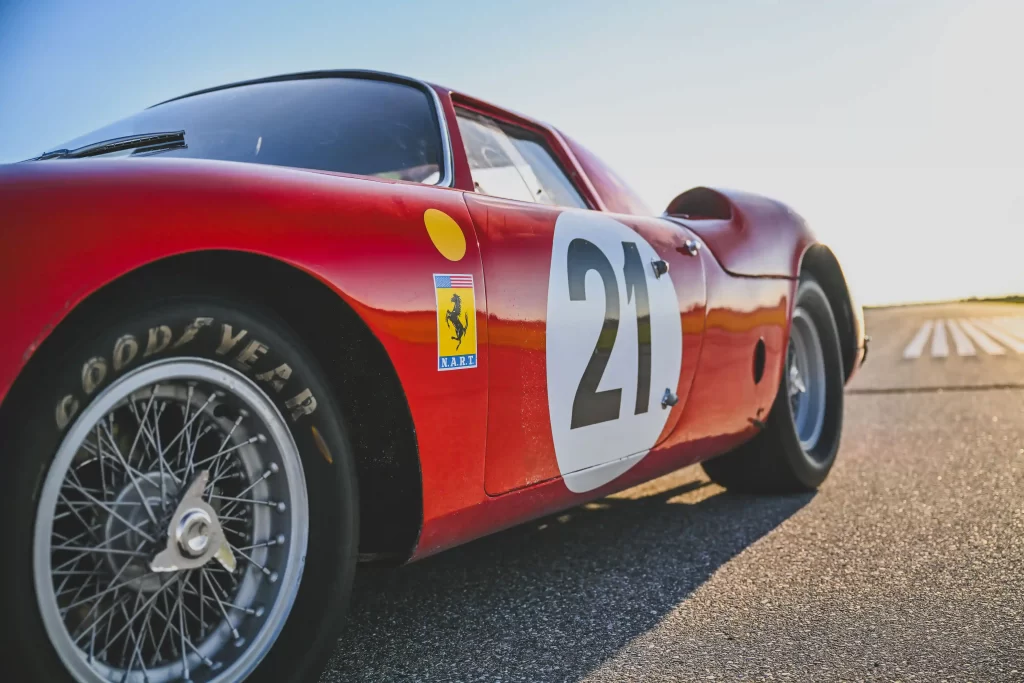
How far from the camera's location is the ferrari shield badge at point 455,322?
1.78m

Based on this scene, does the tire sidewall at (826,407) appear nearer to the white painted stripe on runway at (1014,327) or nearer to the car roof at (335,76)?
the car roof at (335,76)

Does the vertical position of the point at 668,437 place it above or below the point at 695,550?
above

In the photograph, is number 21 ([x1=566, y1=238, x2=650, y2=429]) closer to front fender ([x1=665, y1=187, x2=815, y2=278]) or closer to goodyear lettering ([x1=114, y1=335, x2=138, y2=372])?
front fender ([x1=665, y1=187, x2=815, y2=278])

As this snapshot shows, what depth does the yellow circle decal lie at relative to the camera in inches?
72.1

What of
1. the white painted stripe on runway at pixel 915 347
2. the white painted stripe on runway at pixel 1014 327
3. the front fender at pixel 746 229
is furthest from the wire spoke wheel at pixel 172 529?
the white painted stripe on runway at pixel 1014 327

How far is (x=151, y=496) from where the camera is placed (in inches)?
56.1

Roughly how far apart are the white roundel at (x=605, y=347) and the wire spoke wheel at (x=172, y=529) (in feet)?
2.44

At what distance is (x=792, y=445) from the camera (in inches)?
136

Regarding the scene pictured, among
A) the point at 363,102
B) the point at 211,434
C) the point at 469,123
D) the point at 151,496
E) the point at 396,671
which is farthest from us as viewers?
A: the point at 469,123

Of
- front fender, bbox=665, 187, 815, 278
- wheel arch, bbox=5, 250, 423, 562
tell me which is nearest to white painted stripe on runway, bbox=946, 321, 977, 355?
front fender, bbox=665, 187, 815, 278

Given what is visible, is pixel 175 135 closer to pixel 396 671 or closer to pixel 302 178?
pixel 302 178

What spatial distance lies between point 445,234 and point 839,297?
2.63m

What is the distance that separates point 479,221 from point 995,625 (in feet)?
4.86

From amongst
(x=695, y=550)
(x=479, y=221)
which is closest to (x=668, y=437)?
(x=695, y=550)
